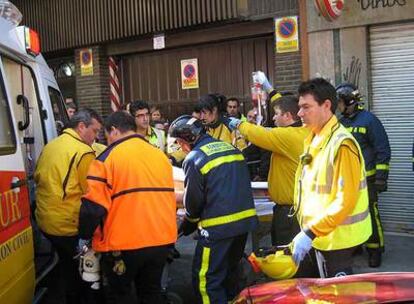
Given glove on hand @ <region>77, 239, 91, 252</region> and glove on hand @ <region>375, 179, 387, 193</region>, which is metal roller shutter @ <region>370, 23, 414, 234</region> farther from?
glove on hand @ <region>77, 239, 91, 252</region>

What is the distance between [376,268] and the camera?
6.05m

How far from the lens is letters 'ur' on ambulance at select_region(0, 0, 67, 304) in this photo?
354 centimetres

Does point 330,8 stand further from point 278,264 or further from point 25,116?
point 278,264

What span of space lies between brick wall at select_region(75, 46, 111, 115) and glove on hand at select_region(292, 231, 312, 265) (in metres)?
7.94

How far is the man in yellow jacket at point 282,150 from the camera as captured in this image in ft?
15.1

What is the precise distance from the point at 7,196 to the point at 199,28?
6.47 m

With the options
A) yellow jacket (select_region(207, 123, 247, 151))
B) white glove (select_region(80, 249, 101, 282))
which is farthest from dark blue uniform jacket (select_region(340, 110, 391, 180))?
white glove (select_region(80, 249, 101, 282))

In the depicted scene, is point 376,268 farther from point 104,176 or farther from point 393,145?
point 104,176

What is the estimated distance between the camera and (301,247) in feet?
11.2

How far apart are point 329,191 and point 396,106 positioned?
4605mm

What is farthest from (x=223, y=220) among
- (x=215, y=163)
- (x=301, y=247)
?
(x=301, y=247)

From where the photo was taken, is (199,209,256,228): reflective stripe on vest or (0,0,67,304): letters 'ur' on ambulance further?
(199,209,256,228): reflective stripe on vest

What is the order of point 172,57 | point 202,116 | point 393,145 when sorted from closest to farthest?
point 202,116, point 393,145, point 172,57

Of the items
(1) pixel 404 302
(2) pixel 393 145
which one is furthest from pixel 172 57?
(1) pixel 404 302
